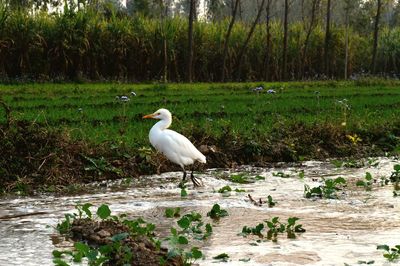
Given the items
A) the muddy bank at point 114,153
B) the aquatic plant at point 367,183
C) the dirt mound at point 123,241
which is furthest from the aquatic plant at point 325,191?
the dirt mound at point 123,241

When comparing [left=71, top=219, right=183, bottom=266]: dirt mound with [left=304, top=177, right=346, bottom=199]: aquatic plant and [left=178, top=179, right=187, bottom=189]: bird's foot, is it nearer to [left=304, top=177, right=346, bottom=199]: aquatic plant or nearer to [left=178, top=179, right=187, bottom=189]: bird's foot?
[left=178, top=179, right=187, bottom=189]: bird's foot

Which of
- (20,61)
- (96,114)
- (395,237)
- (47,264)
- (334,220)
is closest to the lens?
(47,264)

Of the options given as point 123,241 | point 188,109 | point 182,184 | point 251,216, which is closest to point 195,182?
point 182,184

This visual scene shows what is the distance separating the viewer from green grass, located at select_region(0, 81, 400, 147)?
542 inches

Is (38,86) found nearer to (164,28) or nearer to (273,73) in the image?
(164,28)

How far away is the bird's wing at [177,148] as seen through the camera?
10461 millimetres

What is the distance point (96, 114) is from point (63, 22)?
1631cm

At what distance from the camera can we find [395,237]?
7.55 meters

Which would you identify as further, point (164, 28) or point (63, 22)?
point (164, 28)

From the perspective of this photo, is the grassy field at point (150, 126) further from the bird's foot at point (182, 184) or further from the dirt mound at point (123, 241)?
the dirt mound at point (123, 241)

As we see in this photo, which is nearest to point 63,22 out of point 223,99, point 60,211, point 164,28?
point 164,28

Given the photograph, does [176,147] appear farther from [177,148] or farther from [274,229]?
[274,229]

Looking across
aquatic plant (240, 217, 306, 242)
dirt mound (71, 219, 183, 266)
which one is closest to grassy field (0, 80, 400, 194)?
dirt mound (71, 219, 183, 266)

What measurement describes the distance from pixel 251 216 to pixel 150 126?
20.5 ft
